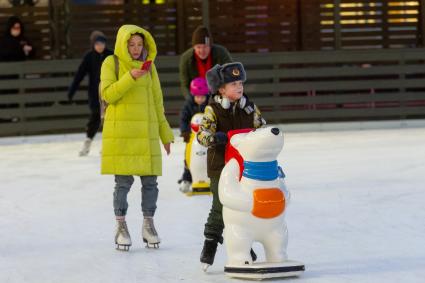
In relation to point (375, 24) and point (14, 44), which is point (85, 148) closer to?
point (14, 44)

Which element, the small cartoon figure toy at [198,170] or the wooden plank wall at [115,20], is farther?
the wooden plank wall at [115,20]

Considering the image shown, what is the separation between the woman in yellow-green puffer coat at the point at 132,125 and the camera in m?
7.18

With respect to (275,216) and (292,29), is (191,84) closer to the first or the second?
(275,216)

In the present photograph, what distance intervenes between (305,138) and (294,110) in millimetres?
2032

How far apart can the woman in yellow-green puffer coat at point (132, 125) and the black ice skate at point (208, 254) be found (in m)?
0.98

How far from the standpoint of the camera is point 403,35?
18.7 m

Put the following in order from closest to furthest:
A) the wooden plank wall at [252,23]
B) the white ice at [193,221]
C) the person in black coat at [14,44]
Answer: the white ice at [193,221] → the person in black coat at [14,44] → the wooden plank wall at [252,23]

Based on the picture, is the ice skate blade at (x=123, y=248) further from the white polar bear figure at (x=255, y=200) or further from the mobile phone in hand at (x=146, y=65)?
the white polar bear figure at (x=255, y=200)

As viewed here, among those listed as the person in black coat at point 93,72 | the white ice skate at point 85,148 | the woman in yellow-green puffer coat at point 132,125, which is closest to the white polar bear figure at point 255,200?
the woman in yellow-green puffer coat at point 132,125

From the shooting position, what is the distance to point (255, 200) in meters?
6.02

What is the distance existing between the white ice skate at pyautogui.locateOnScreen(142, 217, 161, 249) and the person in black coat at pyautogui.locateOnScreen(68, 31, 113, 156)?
20.5 feet

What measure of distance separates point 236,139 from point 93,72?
786 cm

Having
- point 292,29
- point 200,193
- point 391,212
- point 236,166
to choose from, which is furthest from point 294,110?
point 236,166

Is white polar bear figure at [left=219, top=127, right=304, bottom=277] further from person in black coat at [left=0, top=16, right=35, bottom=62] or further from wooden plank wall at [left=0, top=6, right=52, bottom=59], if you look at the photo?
→ wooden plank wall at [left=0, top=6, right=52, bottom=59]
